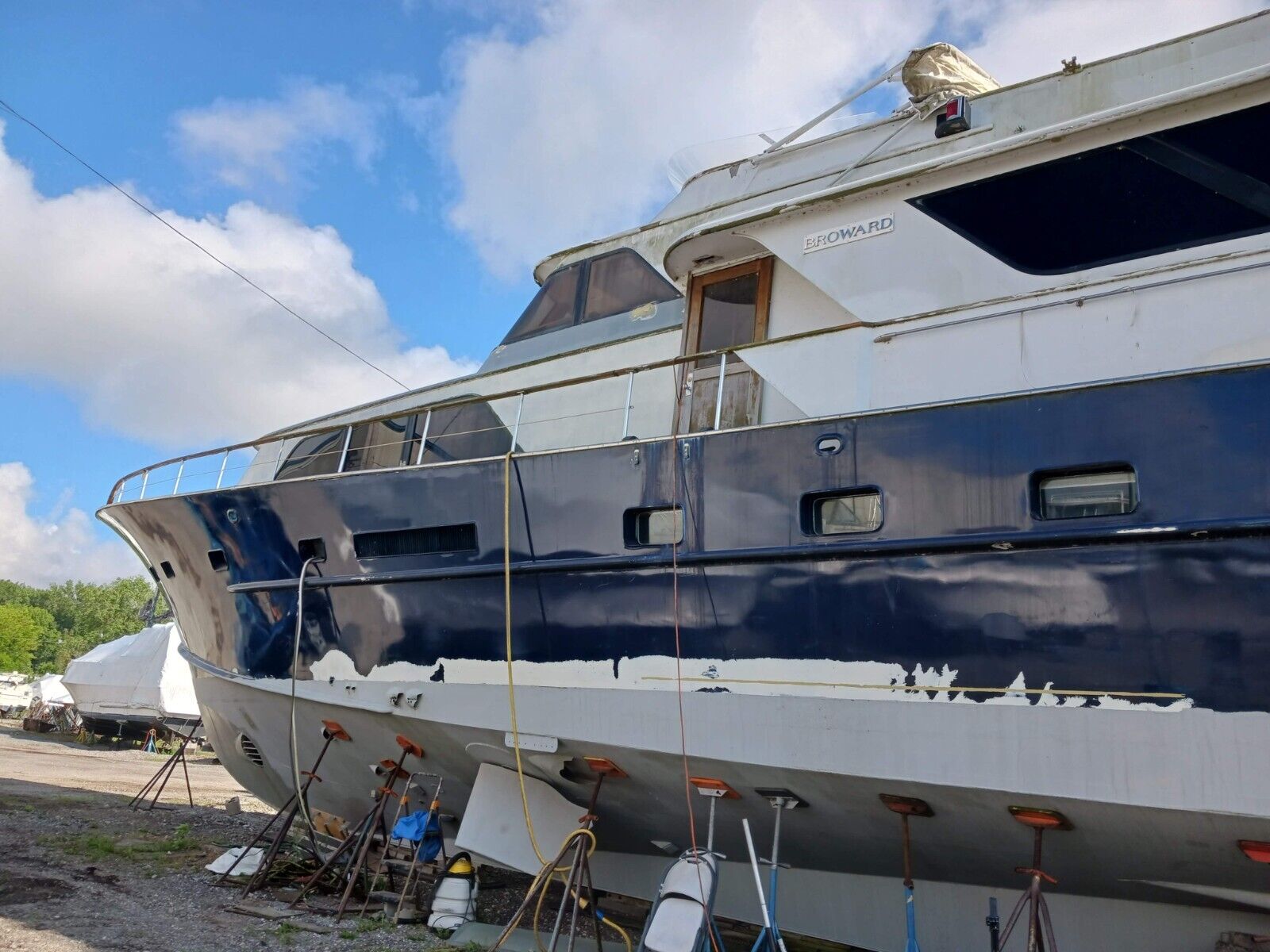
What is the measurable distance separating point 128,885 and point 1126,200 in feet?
25.4

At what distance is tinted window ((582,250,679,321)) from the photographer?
698cm

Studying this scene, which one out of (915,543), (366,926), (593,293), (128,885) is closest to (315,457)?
(593,293)

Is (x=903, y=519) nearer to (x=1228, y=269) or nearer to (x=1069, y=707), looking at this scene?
(x=1069, y=707)

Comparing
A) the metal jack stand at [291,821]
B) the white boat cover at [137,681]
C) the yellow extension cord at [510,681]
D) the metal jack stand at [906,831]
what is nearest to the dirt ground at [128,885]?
the metal jack stand at [291,821]

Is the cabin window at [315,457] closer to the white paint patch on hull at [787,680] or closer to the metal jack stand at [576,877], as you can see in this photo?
the white paint patch on hull at [787,680]

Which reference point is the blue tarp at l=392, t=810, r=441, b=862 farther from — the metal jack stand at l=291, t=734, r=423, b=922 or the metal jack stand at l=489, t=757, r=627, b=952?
the metal jack stand at l=489, t=757, r=627, b=952

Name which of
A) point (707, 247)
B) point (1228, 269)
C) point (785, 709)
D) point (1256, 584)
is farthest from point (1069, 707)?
point (707, 247)

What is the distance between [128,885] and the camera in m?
6.89

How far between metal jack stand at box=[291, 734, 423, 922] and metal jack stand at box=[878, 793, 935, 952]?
10.3 ft

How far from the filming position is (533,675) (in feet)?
18.0

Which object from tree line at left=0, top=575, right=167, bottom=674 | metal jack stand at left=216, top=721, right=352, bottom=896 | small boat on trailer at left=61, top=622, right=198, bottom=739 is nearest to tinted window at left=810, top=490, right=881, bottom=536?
metal jack stand at left=216, top=721, right=352, bottom=896

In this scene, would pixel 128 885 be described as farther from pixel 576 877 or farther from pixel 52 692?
pixel 52 692

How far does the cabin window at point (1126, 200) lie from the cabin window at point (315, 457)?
5154 mm

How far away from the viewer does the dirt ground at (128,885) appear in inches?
218
